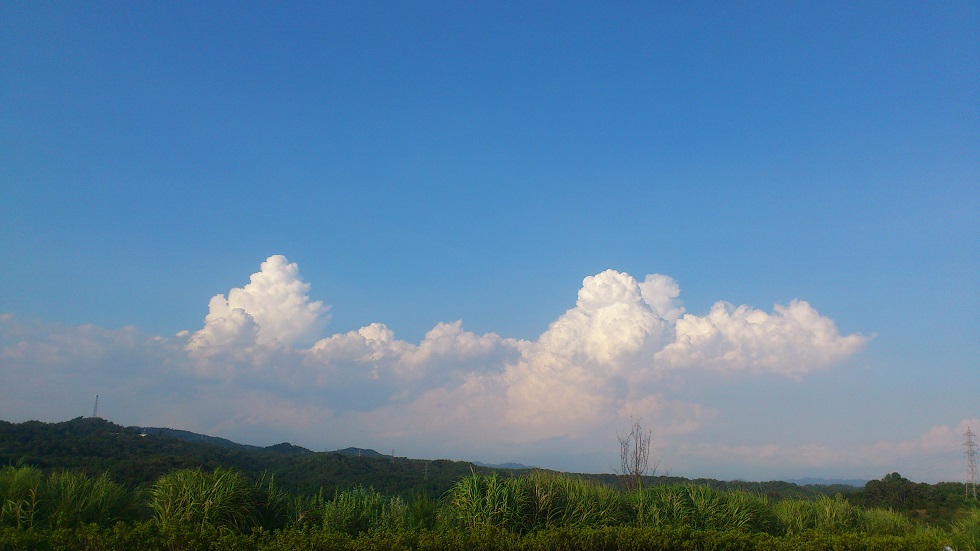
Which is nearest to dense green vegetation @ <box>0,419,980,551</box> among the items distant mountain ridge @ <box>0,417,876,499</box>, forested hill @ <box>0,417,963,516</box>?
distant mountain ridge @ <box>0,417,876,499</box>

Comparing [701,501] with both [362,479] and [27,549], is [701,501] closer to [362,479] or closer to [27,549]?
[27,549]

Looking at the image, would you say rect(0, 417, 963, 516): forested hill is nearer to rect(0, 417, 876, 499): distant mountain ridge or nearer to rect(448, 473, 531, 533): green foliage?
rect(0, 417, 876, 499): distant mountain ridge

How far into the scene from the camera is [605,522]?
11016 millimetres

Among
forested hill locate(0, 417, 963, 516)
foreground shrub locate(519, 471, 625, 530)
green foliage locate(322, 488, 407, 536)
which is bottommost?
forested hill locate(0, 417, 963, 516)

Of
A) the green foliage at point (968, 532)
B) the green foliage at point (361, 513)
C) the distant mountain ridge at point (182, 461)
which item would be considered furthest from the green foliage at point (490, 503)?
the distant mountain ridge at point (182, 461)

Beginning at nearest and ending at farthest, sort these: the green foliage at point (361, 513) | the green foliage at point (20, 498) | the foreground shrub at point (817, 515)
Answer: the green foliage at point (20, 498) < the green foliage at point (361, 513) < the foreground shrub at point (817, 515)

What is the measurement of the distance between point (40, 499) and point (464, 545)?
23.2 feet

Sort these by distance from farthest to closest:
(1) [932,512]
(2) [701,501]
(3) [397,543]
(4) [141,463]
A: (1) [932,512] → (4) [141,463] → (2) [701,501] → (3) [397,543]

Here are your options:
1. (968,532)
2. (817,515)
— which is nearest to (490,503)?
(817,515)

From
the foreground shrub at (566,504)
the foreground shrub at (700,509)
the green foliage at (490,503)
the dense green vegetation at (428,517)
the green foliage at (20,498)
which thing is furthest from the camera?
the foreground shrub at (700,509)

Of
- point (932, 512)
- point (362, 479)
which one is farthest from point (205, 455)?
point (932, 512)

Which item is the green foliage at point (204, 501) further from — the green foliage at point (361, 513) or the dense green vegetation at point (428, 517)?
the green foliage at point (361, 513)

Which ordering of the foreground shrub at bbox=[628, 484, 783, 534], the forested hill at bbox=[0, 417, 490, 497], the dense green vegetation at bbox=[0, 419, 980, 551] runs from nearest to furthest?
the dense green vegetation at bbox=[0, 419, 980, 551] < the foreground shrub at bbox=[628, 484, 783, 534] < the forested hill at bbox=[0, 417, 490, 497]

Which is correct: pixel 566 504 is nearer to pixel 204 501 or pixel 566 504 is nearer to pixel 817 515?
pixel 204 501
